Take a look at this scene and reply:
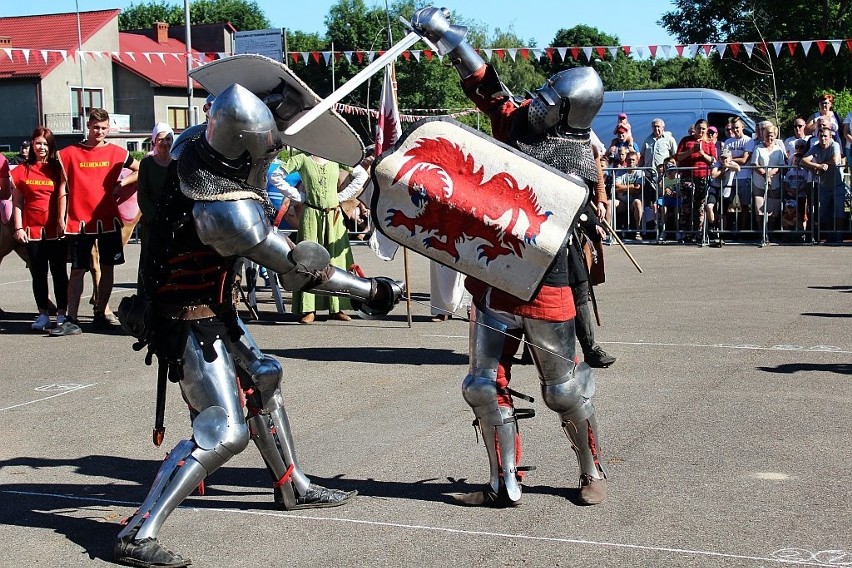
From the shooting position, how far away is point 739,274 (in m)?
13.2

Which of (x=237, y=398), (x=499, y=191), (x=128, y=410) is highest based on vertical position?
(x=499, y=191)

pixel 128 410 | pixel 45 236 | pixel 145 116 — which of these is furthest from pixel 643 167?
pixel 145 116

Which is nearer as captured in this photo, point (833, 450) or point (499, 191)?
point (499, 191)

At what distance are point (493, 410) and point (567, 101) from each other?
133cm

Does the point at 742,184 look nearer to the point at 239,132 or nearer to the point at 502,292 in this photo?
the point at 502,292

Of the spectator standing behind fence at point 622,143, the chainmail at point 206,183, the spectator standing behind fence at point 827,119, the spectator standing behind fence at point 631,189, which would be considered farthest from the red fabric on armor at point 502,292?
the spectator standing behind fence at point 622,143

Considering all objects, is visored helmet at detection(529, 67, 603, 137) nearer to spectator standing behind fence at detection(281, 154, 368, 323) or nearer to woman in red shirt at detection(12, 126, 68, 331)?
spectator standing behind fence at detection(281, 154, 368, 323)

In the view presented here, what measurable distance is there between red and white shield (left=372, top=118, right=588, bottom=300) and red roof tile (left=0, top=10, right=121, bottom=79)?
56368 millimetres

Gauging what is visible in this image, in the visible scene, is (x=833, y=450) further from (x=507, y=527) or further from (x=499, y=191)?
(x=499, y=191)

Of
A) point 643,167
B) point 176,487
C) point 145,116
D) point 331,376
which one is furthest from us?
point 145,116

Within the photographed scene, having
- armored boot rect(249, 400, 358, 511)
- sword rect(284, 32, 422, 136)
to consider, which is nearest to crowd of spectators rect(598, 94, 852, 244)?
sword rect(284, 32, 422, 136)

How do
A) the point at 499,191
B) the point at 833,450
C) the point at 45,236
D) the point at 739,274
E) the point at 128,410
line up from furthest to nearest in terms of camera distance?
the point at 739,274 → the point at 45,236 → the point at 128,410 → the point at 833,450 → the point at 499,191

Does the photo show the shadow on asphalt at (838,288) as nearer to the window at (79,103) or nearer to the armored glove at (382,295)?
the armored glove at (382,295)

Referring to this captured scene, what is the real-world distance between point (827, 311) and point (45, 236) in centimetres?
682
